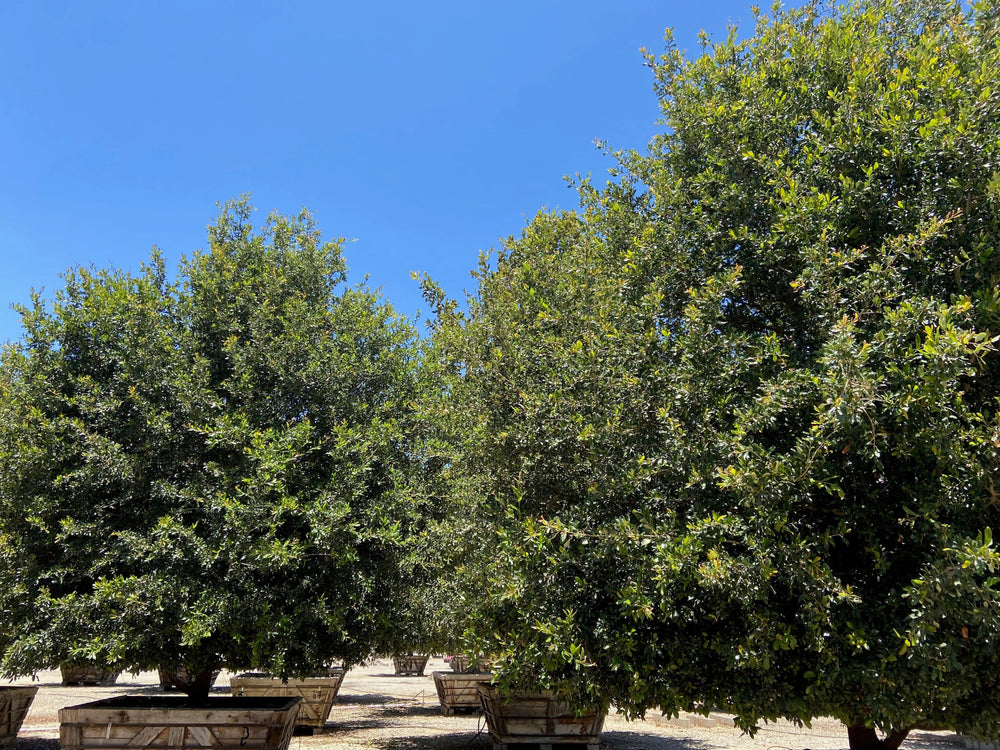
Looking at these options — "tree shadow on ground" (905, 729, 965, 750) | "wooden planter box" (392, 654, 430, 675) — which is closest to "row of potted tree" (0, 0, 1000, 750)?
"tree shadow on ground" (905, 729, 965, 750)

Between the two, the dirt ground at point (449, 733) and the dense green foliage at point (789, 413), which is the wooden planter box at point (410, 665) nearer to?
the dirt ground at point (449, 733)

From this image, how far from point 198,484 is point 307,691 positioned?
366 inches

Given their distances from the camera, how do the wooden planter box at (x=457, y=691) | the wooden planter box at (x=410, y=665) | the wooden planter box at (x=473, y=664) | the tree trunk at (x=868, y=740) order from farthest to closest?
the wooden planter box at (x=410, y=665)
the wooden planter box at (x=457, y=691)
the wooden planter box at (x=473, y=664)
the tree trunk at (x=868, y=740)

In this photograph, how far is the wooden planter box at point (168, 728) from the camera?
36.2ft

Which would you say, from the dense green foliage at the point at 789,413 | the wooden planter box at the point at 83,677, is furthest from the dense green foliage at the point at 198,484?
the wooden planter box at the point at 83,677

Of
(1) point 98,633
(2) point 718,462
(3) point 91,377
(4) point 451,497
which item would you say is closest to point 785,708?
(2) point 718,462

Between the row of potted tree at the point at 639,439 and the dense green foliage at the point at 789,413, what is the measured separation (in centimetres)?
5

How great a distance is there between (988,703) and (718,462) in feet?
11.5

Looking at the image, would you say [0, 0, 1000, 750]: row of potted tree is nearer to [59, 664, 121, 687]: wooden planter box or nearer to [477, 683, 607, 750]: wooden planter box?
[477, 683, 607, 750]: wooden planter box

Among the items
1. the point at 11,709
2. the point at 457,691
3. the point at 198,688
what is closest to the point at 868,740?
the point at 198,688

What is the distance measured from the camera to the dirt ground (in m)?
15.7

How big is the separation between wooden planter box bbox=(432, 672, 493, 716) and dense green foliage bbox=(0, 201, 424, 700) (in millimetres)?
9575

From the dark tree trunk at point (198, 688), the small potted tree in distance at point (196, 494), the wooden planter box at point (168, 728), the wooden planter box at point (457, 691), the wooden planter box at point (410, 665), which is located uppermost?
the small potted tree in distance at point (196, 494)

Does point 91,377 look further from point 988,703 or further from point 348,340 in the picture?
point 988,703
